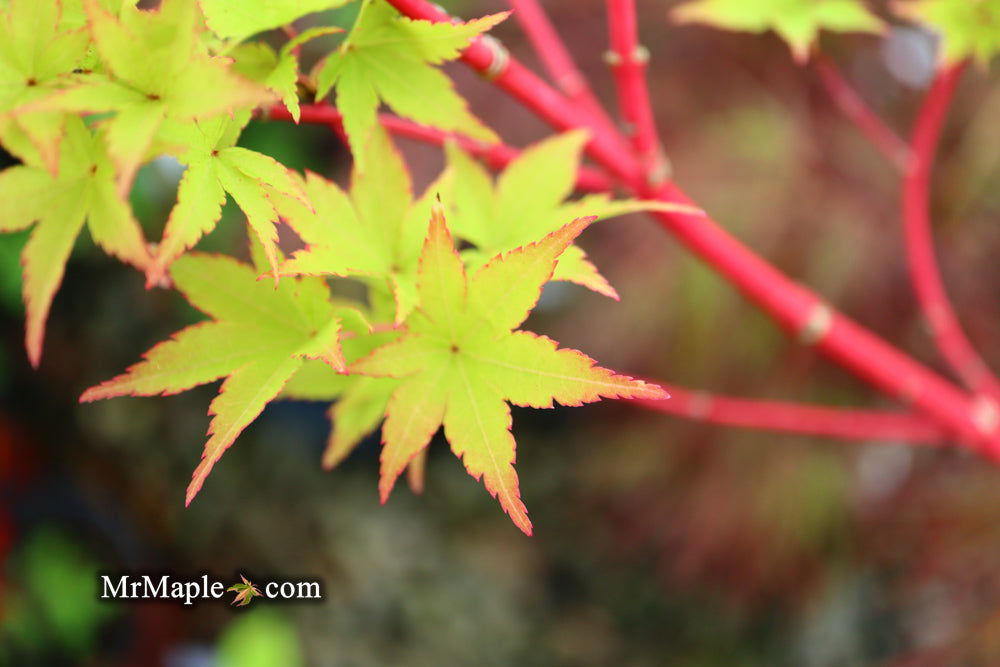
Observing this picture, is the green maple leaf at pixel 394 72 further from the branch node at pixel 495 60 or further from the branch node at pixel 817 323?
the branch node at pixel 817 323

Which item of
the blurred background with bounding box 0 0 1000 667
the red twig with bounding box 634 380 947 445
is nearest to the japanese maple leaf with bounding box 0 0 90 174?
the red twig with bounding box 634 380 947 445

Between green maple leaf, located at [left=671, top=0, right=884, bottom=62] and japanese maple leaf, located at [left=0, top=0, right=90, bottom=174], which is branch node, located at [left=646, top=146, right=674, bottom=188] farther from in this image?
japanese maple leaf, located at [left=0, top=0, right=90, bottom=174]

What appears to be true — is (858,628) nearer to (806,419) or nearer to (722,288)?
(722,288)

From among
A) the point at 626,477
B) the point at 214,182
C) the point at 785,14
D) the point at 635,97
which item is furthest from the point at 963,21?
the point at 626,477

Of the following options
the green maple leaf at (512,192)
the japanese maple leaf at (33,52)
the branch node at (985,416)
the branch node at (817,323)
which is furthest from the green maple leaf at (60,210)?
the branch node at (985,416)

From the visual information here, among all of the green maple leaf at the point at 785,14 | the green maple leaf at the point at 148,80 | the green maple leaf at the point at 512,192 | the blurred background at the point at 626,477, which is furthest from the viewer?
the blurred background at the point at 626,477

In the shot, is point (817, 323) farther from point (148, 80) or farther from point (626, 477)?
point (626, 477)

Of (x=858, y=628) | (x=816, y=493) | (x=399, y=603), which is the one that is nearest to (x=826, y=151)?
(x=816, y=493)
